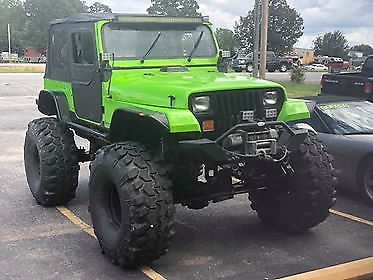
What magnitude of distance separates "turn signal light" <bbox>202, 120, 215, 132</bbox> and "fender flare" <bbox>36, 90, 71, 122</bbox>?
255 centimetres

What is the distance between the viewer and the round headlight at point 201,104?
16.3 feet

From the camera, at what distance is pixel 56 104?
7.15 meters

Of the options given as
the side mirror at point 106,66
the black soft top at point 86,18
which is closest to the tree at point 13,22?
the black soft top at point 86,18

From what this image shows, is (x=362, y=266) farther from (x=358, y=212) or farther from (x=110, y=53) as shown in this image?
(x=110, y=53)

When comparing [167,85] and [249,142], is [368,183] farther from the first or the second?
[167,85]

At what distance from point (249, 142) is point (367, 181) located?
8.96ft

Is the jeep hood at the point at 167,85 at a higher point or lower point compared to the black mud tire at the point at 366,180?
higher

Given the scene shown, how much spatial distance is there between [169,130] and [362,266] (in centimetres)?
183

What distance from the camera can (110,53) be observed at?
602 cm

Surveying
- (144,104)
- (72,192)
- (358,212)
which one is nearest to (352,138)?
(358,212)

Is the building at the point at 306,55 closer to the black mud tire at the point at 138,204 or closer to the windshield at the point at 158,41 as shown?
the windshield at the point at 158,41

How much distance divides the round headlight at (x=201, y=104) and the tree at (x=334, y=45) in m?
88.4

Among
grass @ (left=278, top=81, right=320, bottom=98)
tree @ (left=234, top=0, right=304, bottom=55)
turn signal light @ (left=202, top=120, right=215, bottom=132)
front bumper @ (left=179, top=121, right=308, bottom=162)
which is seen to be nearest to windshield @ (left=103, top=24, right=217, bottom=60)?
turn signal light @ (left=202, top=120, right=215, bottom=132)

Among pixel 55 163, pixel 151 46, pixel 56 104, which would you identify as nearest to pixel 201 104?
pixel 151 46
